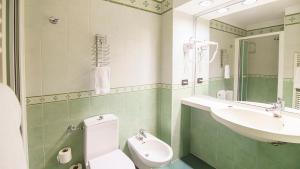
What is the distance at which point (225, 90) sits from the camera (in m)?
1.93

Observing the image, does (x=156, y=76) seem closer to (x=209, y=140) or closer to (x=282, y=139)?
(x=209, y=140)

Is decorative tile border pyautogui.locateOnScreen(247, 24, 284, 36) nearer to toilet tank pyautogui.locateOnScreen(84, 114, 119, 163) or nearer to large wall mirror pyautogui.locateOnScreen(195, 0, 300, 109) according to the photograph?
large wall mirror pyautogui.locateOnScreen(195, 0, 300, 109)

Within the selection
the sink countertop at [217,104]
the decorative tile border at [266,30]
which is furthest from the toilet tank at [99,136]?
the decorative tile border at [266,30]

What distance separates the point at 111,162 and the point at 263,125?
1387mm

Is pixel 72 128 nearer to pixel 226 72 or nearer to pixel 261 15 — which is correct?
pixel 226 72

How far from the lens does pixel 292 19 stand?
134 centimetres

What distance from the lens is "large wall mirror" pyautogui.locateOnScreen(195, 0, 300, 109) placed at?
1365 millimetres

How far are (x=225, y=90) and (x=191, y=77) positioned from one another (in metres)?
0.46

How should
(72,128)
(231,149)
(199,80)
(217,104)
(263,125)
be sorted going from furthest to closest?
(199,80)
(217,104)
(231,149)
(72,128)
(263,125)

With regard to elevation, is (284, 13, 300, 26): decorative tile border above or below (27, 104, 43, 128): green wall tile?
above

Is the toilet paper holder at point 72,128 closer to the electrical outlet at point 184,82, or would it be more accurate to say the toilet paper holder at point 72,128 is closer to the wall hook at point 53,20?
the wall hook at point 53,20

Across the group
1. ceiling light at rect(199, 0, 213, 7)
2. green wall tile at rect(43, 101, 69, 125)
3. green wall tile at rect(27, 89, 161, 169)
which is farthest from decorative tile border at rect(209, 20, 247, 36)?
green wall tile at rect(43, 101, 69, 125)

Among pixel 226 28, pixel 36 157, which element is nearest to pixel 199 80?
pixel 226 28

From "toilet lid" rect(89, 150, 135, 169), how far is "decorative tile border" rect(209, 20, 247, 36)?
1.80 meters
